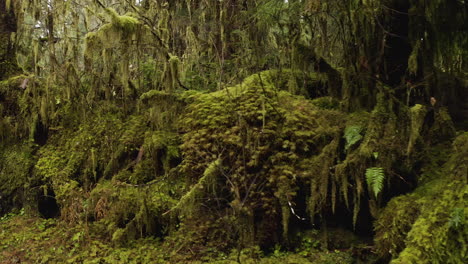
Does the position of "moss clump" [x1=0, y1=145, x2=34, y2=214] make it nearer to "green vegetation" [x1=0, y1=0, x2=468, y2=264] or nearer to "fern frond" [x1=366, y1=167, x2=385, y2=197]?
"green vegetation" [x1=0, y1=0, x2=468, y2=264]

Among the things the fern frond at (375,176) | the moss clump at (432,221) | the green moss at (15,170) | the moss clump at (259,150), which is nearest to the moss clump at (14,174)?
the green moss at (15,170)

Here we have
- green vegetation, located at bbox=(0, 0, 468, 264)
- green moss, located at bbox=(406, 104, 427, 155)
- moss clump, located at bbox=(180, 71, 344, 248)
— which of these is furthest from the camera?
moss clump, located at bbox=(180, 71, 344, 248)

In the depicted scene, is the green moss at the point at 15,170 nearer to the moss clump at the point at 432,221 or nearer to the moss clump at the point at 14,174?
the moss clump at the point at 14,174

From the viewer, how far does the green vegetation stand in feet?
13.6

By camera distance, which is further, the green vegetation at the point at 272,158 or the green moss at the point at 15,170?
the green moss at the point at 15,170

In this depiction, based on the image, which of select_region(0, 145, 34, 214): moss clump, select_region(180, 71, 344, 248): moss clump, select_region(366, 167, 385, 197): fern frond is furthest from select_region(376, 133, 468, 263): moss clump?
select_region(0, 145, 34, 214): moss clump

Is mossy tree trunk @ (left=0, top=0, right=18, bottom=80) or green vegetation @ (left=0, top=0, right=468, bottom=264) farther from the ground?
mossy tree trunk @ (left=0, top=0, right=18, bottom=80)

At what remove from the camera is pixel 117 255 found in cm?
521

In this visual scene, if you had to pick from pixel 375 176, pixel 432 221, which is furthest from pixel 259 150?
pixel 432 221

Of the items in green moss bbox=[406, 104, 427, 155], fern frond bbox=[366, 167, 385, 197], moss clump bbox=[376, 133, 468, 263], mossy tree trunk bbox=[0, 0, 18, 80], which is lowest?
moss clump bbox=[376, 133, 468, 263]

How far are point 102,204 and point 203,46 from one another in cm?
526

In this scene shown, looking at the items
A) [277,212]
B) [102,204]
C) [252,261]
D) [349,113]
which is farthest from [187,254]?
[349,113]

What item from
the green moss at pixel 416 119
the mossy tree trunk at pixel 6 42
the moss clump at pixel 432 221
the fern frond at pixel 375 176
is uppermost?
the mossy tree trunk at pixel 6 42

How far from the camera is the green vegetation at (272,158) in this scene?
13.6ft
